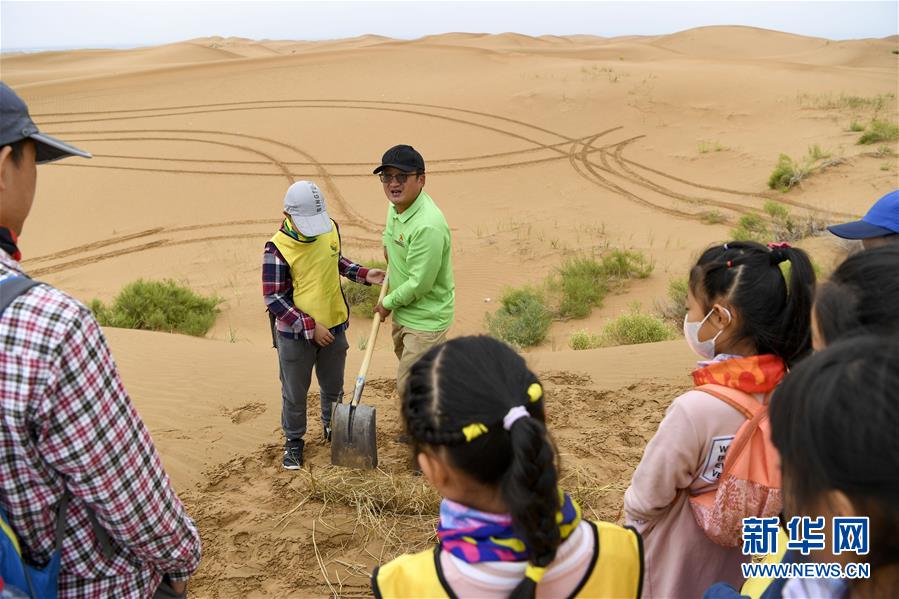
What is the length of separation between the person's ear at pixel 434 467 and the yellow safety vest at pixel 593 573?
0.14 metres

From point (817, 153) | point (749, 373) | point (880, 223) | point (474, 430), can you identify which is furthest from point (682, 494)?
point (817, 153)

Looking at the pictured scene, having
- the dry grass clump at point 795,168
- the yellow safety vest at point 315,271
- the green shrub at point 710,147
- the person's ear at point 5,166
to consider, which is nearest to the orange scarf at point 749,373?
the person's ear at point 5,166

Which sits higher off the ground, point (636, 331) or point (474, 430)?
point (474, 430)

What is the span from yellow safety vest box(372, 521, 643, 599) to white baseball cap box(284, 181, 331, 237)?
2.51m

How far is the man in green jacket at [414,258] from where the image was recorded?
390 centimetres

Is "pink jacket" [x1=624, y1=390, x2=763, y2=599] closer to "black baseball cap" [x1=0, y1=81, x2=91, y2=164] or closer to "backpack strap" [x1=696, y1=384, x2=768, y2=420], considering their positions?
"backpack strap" [x1=696, y1=384, x2=768, y2=420]

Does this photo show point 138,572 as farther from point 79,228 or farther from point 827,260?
point 79,228

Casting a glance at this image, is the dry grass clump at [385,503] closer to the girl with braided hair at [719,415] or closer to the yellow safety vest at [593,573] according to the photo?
the girl with braided hair at [719,415]

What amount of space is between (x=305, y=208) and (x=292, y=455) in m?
1.60

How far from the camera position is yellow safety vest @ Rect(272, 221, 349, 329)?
12.6 feet

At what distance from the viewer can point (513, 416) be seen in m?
1.42

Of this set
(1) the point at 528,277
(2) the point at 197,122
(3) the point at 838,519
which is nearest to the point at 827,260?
(1) the point at 528,277

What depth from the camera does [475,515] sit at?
57.7 inches

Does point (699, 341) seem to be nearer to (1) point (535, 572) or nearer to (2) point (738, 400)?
(2) point (738, 400)
